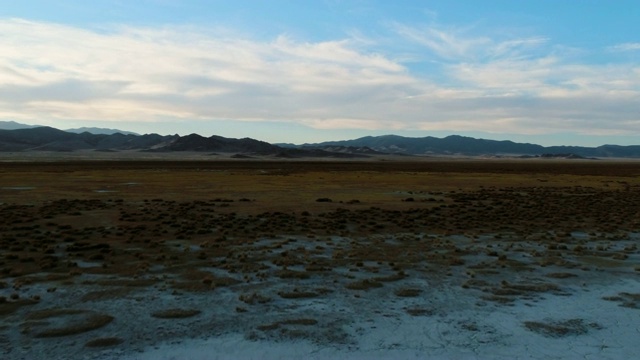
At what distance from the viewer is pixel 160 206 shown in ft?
102

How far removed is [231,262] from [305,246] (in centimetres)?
360

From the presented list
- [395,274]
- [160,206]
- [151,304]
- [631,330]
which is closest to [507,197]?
[160,206]

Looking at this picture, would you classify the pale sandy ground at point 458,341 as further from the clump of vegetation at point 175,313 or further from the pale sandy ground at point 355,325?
the clump of vegetation at point 175,313

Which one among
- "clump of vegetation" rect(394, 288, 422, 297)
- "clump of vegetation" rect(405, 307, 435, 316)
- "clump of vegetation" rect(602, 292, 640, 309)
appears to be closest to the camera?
"clump of vegetation" rect(405, 307, 435, 316)

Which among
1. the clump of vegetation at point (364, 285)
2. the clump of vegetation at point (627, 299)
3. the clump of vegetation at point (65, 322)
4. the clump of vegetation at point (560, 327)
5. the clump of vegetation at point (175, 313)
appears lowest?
the clump of vegetation at point (65, 322)

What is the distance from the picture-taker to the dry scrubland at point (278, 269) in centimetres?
975

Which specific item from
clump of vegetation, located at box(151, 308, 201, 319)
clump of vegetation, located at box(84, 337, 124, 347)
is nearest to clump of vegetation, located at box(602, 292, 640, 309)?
clump of vegetation, located at box(151, 308, 201, 319)

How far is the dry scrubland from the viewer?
9750 millimetres

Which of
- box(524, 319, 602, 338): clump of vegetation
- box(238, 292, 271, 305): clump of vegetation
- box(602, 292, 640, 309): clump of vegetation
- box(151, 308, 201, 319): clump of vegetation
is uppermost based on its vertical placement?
box(602, 292, 640, 309): clump of vegetation

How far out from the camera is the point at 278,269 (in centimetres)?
1452

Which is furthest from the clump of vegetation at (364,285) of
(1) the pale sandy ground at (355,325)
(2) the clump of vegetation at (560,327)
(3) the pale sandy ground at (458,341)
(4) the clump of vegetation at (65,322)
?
(4) the clump of vegetation at (65,322)

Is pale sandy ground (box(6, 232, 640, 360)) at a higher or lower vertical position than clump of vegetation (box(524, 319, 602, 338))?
lower

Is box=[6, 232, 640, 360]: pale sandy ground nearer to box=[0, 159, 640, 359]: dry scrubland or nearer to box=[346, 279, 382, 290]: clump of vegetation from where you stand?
box=[0, 159, 640, 359]: dry scrubland

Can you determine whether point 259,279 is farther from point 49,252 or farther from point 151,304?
point 49,252
